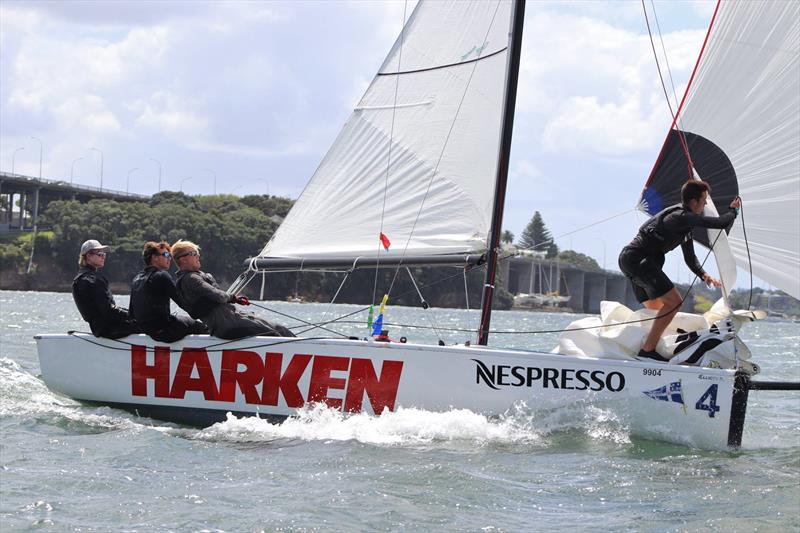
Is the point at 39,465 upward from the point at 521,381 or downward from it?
downward

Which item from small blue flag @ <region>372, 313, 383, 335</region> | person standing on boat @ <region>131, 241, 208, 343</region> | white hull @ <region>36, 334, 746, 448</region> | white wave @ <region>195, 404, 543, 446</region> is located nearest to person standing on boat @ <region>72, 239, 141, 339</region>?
white hull @ <region>36, 334, 746, 448</region>

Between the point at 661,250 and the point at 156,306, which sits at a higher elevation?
the point at 661,250

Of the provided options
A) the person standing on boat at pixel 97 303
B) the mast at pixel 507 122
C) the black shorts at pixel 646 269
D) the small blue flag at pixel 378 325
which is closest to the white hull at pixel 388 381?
the person standing on boat at pixel 97 303

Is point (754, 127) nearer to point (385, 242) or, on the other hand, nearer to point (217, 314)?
point (385, 242)

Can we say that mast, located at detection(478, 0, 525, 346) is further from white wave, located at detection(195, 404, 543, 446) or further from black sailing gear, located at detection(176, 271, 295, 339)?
black sailing gear, located at detection(176, 271, 295, 339)

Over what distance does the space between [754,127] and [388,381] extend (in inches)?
130

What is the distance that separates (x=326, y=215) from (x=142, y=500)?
3.96m

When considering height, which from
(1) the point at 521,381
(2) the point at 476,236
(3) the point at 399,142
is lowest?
(1) the point at 521,381

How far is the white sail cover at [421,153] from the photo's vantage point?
9055 millimetres

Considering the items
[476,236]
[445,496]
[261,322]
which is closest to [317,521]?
[445,496]

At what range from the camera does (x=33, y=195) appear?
305 ft

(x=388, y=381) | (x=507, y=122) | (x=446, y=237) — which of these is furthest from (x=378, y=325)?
(x=507, y=122)

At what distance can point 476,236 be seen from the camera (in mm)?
8953

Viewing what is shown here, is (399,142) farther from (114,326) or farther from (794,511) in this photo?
(794,511)
